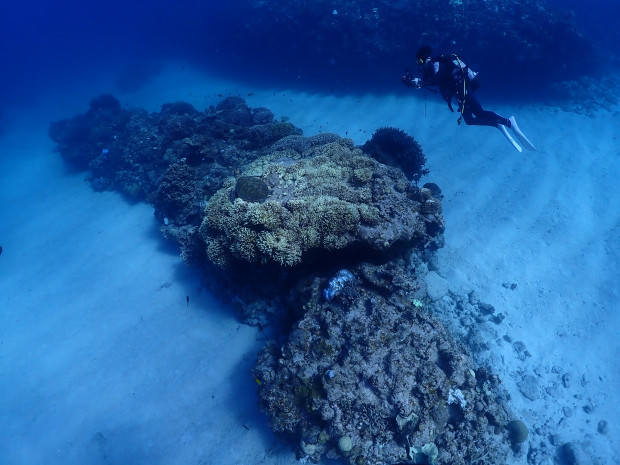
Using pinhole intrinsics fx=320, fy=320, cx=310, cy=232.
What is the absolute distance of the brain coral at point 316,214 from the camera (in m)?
6.12

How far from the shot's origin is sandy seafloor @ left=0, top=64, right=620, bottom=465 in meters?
6.91

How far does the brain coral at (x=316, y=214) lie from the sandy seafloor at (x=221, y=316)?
2624mm

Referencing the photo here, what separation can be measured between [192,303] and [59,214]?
422 inches

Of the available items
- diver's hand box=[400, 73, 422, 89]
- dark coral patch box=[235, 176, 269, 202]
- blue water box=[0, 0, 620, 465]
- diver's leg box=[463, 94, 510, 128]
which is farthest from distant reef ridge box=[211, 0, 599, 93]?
dark coral patch box=[235, 176, 269, 202]

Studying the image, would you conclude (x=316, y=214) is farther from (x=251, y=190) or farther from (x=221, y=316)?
(x=221, y=316)

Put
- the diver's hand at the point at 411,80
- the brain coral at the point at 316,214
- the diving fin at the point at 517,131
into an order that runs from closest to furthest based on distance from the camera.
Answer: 1. the brain coral at the point at 316,214
2. the diver's hand at the point at 411,80
3. the diving fin at the point at 517,131

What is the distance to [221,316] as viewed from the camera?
8297 mm

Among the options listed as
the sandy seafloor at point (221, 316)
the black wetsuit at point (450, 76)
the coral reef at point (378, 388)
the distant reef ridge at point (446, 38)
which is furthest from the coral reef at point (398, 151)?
the distant reef ridge at point (446, 38)

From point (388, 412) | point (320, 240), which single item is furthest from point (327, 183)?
point (388, 412)

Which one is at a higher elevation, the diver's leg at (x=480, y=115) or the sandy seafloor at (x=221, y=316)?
the diver's leg at (x=480, y=115)

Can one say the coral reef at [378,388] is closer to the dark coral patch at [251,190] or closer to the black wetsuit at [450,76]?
the dark coral patch at [251,190]

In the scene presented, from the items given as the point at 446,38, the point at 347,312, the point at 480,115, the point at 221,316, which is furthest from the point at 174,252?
the point at 446,38

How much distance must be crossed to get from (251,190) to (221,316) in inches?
138

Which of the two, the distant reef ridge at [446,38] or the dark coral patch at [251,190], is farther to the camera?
the distant reef ridge at [446,38]
